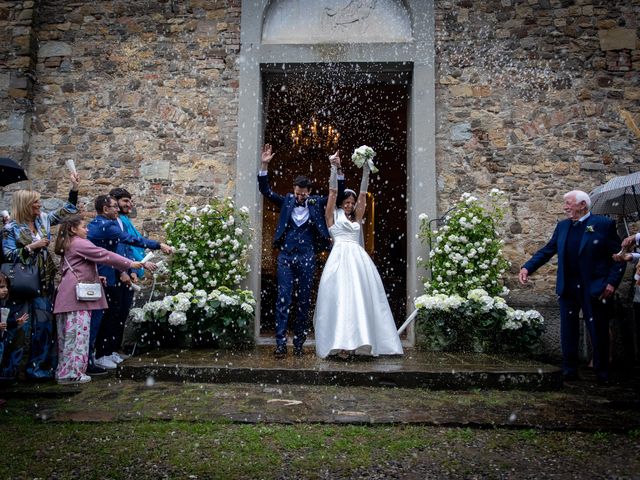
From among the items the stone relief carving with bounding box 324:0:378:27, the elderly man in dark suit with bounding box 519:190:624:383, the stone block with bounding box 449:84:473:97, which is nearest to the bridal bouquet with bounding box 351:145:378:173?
the stone block with bounding box 449:84:473:97

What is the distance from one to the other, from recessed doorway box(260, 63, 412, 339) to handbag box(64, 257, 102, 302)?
3714 millimetres

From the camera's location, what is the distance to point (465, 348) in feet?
19.0

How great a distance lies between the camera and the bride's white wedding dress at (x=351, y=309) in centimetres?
518

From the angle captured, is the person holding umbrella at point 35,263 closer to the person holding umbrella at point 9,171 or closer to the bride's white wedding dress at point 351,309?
the person holding umbrella at point 9,171

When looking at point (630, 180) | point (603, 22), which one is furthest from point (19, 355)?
→ point (603, 22)

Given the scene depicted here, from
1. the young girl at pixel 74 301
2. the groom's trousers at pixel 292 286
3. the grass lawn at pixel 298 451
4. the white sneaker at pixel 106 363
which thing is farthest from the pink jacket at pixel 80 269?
the groom's trousers at pixel 292 286

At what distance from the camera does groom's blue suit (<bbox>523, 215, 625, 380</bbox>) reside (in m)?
5.04

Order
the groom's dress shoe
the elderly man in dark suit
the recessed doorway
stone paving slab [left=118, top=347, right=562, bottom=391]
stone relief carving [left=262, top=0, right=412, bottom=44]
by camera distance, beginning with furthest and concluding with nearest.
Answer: the recessed doorway
stone relief carving [left=262, top=0, right=412, bottom=44]
the groom's dress shoe
the elderly man in dark suit
stone paving slab [left=118, top=347, right=562, bottom=391]

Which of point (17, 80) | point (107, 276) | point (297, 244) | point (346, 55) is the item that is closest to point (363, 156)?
point (297, 244)

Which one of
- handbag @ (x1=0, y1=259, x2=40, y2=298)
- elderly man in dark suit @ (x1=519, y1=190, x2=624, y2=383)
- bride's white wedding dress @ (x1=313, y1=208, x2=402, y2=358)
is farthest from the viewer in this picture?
bride's white wedding dress @ (x1=313, y1=208, x2=402, y2=358)

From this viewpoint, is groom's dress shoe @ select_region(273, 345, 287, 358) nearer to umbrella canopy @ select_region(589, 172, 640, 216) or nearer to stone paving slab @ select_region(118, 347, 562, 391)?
stone paving slab @ select_region(118, 347, 562, 391)

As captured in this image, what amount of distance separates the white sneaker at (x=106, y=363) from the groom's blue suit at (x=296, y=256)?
5.67 ft

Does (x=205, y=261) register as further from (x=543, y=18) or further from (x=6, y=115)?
(x=543, y=18)

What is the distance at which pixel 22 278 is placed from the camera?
471 centimetres
